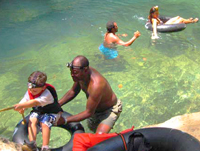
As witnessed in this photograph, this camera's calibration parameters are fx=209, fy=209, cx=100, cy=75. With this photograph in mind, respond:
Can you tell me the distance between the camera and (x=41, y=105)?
3.07m

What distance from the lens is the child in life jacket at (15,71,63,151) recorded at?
2.89m

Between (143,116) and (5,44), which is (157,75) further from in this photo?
(5,44)

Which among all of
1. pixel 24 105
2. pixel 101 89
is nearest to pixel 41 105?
pixel 24 105

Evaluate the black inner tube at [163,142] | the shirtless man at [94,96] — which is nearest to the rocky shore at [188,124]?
the black inner tube at [163,142]

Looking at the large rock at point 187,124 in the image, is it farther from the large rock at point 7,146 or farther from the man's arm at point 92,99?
the large rock at point 7,146

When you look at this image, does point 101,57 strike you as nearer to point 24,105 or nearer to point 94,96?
point 94,96

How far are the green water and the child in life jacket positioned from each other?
1.17m

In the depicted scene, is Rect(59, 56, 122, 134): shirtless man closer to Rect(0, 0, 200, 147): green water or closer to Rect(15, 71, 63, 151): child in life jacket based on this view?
Rect(15, 71, 63, 151): child in life jacket

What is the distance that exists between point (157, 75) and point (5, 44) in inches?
237

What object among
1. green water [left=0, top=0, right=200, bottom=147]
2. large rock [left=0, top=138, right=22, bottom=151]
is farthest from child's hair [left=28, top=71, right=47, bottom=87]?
green water [left=0, top=0, right=200, bottom=147]

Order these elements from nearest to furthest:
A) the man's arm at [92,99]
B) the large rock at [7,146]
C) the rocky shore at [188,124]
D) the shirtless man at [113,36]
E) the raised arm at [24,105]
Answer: the large rock at [7,146]
the raised arm at [24,105]
the man's arm at [92,99]
the rocky shore at [188,124]
the shirtless man at [113,36]

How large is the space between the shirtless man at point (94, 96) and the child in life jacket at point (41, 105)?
0.95 feet

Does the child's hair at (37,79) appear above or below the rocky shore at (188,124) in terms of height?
above

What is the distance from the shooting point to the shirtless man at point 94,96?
2934 millimetres
